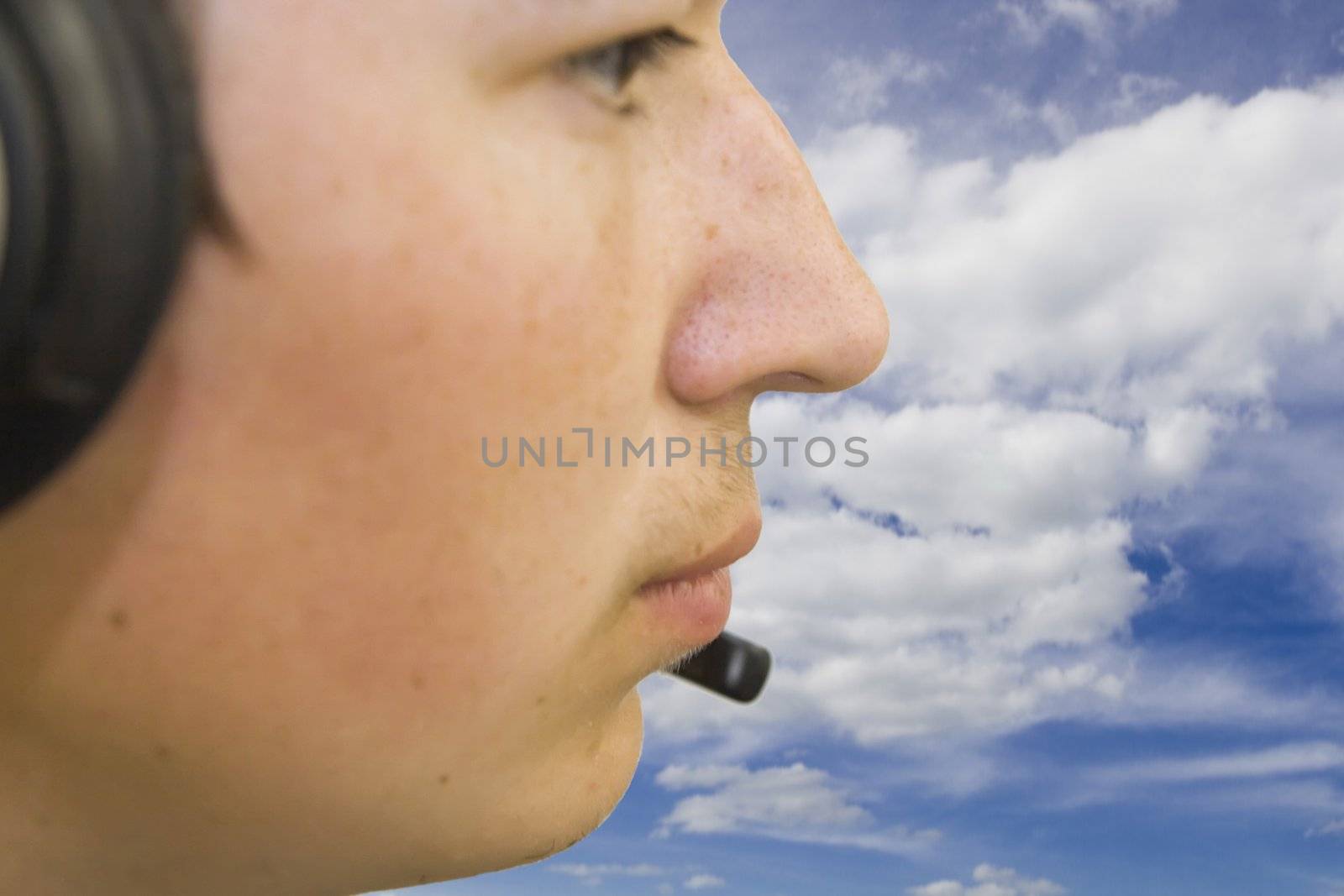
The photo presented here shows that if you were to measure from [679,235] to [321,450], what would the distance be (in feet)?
0.75

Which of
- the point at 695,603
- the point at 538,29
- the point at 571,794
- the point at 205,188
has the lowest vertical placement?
the point at 571,794

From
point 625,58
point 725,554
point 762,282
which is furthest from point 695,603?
point 625,58

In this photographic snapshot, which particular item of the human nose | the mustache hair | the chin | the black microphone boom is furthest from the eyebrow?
the black microphone boom

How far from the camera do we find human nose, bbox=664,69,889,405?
0.64 metres

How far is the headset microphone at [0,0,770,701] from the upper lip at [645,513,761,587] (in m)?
0.33

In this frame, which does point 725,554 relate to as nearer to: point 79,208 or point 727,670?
point 727,670

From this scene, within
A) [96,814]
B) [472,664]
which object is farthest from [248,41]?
[96,814]

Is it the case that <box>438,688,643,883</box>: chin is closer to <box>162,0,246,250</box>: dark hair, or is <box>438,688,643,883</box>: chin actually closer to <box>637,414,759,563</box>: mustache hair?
<box>637,414,759,563</box>: mustache hair

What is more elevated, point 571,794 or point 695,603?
point 695,603

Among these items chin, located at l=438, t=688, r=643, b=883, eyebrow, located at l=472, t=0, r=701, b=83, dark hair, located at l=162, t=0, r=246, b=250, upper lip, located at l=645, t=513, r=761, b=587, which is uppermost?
eyebrow, located at l=472, t=0, r=701, b=83

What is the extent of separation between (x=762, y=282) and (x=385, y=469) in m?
0.25

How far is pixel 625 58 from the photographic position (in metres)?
0.65

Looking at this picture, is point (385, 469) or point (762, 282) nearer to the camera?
point (385, 469)

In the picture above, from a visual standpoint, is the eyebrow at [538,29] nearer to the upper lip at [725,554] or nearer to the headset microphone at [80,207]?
the headset microphone at [80,207]
